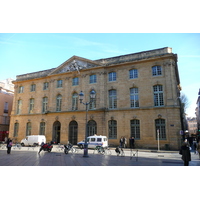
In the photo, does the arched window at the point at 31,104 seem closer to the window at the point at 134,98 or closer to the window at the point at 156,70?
the window at the point at 134,98

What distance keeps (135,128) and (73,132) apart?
10.5 meters

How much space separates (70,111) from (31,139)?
25.4 ft

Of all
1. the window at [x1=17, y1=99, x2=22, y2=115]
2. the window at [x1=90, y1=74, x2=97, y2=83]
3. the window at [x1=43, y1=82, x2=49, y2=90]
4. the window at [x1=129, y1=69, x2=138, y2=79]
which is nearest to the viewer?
the window at [x1=129, y1=69, x2=138, y2=79]

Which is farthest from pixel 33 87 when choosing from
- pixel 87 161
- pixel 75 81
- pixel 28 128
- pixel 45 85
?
pixel 87 161

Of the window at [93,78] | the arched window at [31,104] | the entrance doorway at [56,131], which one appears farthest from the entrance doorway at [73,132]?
the arched window at [31,104]

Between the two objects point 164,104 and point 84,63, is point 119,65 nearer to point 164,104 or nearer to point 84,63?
point 84,63

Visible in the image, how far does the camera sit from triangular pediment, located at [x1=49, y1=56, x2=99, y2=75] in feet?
97.1

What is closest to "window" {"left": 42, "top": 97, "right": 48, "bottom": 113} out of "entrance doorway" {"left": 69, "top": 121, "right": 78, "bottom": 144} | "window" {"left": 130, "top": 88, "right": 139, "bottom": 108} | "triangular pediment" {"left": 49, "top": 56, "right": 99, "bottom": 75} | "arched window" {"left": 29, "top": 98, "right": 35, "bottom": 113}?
"arched window" {"left": 29, "top": 98, "right": 35, "bottom": 113}

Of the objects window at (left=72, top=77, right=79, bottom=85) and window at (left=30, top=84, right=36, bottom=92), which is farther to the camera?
window at (left=30, top=84, right=36, bottom=92)

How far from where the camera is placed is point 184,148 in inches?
350

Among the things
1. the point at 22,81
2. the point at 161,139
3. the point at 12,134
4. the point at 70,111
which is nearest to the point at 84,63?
the point at 70,111

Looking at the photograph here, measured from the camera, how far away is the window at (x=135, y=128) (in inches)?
962

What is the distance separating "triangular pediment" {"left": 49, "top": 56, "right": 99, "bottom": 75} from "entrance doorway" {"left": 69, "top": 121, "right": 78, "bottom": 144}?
9443 mm

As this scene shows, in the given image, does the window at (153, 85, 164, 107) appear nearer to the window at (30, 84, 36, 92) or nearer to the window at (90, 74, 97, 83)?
the window at (90, 74, 97, 83)
